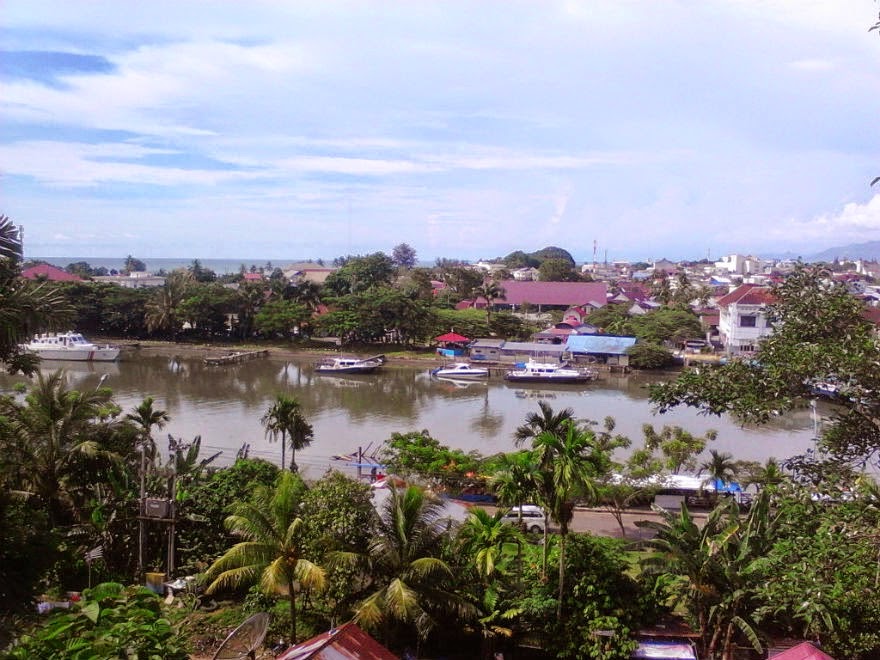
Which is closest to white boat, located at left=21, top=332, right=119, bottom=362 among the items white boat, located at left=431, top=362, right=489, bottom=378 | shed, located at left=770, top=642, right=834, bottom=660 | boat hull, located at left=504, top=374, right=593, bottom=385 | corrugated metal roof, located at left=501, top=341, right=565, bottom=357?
white boat, located at left=431, top=362, right=489, bottom=378

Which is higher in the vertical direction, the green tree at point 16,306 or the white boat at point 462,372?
the green tree at point 16,306

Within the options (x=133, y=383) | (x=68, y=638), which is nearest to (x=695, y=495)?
(x=68, y=638)

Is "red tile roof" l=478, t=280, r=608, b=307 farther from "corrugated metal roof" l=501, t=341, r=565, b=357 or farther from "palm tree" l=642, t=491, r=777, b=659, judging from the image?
"palm tree" l=642, t=491, r=777, b=659

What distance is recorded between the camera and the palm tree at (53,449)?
8.86 metres

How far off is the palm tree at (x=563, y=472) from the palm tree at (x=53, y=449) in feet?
17.6

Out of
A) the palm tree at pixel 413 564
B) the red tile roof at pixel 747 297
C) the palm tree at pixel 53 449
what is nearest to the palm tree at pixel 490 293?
the red tile roof at pixel 747 297

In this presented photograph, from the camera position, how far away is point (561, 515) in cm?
721

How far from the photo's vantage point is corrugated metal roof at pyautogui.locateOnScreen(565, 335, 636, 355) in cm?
2820

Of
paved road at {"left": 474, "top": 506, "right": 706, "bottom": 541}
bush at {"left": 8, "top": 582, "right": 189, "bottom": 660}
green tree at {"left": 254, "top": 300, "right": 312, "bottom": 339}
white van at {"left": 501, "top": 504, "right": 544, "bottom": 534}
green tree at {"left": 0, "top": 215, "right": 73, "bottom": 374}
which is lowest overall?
paved road at {"left": 474, "top": 506, "right": 706, "bottom": 541}

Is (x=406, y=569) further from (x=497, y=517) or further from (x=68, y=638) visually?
(x=68, y=638)

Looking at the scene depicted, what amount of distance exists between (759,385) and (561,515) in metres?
2.56

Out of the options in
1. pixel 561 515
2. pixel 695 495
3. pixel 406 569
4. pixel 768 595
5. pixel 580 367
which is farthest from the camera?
pixel 580 367

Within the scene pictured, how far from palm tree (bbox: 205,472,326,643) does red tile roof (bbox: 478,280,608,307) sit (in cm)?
3506

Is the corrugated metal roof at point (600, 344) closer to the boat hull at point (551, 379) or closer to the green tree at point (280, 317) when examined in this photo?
the boat hull at point (551, 379)
